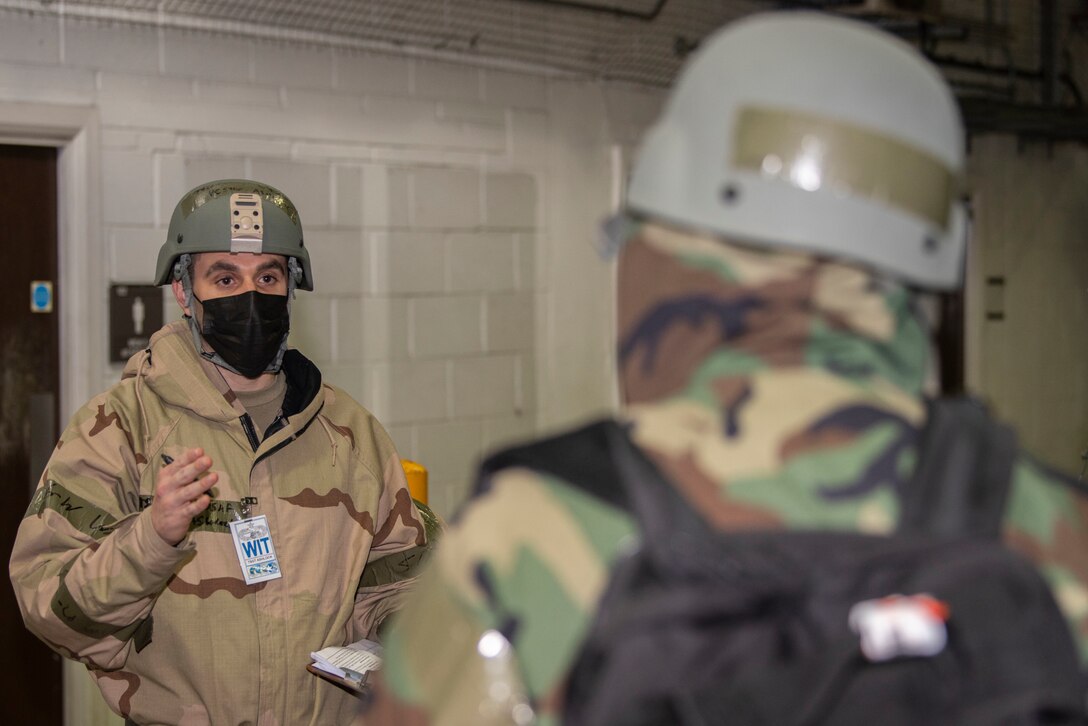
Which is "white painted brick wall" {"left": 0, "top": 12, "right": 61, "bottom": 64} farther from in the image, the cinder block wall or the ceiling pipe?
the ceiling pipe

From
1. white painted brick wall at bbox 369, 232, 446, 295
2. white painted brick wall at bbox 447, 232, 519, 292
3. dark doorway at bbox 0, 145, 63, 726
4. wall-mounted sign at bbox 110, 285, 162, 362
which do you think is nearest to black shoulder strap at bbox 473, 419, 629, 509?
wall-mounted sign at bbox 110, 285, 162, 362

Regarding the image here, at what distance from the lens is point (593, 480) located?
0.80 metres

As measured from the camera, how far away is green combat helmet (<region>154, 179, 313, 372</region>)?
82.7 inches

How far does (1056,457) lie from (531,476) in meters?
5.78

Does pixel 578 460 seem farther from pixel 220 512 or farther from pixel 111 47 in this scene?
pixel 111 47

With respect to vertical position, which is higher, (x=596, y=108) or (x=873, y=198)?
(x=596, y=108)

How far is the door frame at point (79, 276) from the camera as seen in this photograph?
3.09m

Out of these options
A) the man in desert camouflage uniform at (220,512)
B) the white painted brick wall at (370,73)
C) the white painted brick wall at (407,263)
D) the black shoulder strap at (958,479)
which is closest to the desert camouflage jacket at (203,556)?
the man in desert camouflage uniform at (220,512)

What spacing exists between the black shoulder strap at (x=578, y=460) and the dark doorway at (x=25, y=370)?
106 inches

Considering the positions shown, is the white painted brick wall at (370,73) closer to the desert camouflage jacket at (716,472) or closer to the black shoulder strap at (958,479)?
the desert camouflage jacket at (716,472)

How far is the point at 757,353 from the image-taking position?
0.85 meters

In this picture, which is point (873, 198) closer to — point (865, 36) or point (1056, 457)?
point (865, 36)

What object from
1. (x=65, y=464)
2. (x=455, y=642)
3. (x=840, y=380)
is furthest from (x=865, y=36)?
(x=65, y=464)

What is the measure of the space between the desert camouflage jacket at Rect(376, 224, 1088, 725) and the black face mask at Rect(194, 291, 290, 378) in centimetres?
132
